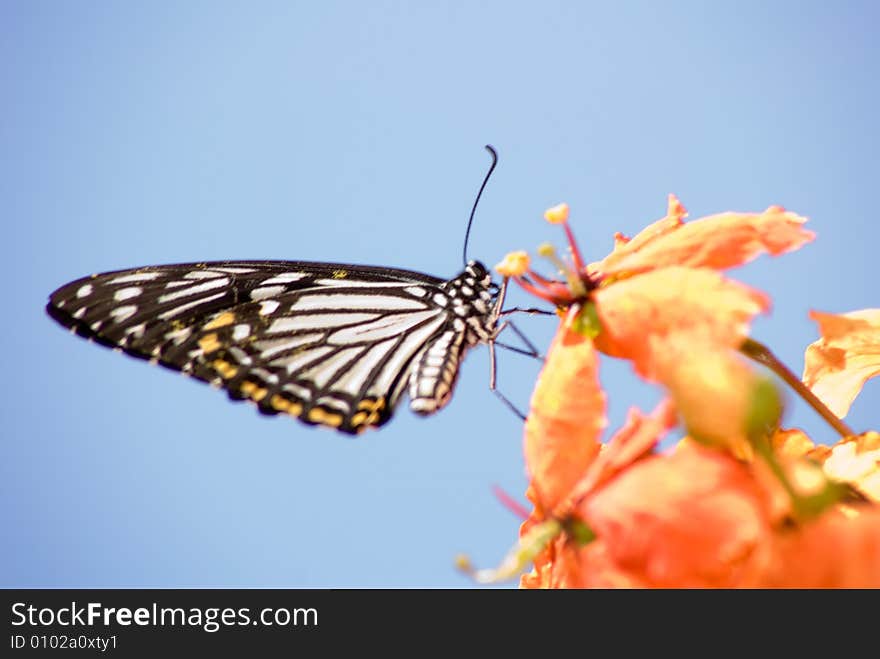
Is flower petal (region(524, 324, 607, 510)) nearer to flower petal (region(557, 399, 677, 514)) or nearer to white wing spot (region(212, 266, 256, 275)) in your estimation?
flower petal (region(557, 399, 677, 514))

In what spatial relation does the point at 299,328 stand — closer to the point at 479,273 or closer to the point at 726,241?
the point at 479,273

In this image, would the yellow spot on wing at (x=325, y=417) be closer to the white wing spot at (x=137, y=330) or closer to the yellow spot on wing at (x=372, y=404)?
the yellow spot on wing at (x=372, y=404)

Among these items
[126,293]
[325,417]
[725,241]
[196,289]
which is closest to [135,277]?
[126,293]

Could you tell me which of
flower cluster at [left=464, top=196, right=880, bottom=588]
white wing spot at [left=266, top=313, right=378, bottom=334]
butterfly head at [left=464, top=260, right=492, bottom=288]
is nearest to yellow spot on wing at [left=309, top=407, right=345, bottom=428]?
white wing spot at [left=266, top=313, right=378, bottom=334]

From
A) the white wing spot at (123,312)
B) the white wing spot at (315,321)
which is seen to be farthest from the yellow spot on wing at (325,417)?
the white wing spot at (123,312)

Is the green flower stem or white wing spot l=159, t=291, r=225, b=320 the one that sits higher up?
white wing spot l=159, t=291, r=225, b=320

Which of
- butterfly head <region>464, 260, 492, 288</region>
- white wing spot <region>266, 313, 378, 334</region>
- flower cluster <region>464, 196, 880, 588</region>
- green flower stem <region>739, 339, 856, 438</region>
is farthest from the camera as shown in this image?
butterfly head <region>464, 260, 492, 288</region>
